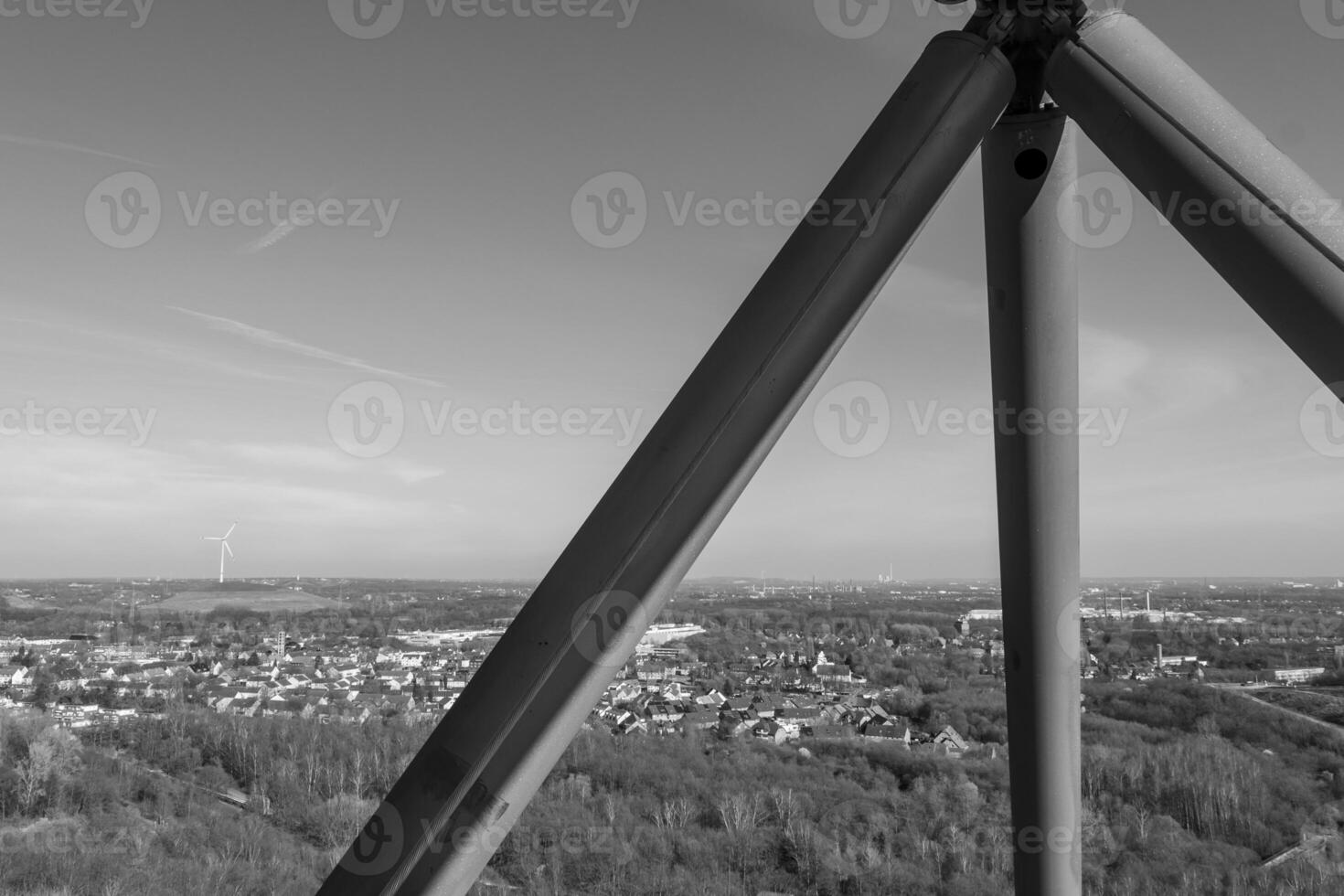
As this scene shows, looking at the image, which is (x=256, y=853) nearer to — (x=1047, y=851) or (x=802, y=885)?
(x=802, y=885)

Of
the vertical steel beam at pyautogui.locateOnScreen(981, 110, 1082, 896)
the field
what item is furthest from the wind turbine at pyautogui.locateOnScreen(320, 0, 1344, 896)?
the field

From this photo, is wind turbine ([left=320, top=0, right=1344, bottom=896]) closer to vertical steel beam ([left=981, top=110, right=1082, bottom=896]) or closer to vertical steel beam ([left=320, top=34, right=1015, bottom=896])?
vertical steel beam ([left=320, top=34, right=1015, bottom=896])

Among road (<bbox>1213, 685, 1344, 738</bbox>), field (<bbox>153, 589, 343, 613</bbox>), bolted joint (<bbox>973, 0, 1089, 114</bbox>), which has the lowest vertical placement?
road (<bbox>1213, 685, 1344, 738</bbox>)

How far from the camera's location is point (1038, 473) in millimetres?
1509

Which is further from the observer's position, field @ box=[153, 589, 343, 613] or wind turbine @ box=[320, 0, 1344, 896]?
field @ box=[153, 589, 343, 613]

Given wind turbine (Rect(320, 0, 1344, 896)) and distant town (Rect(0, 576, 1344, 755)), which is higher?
wind turbine (Rect(320, 0, 1344, 896))

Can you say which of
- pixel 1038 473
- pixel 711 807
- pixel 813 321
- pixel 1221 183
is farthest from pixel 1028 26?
pixel 711 807

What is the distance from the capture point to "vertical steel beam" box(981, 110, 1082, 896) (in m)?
1.40

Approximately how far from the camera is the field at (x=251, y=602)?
16.9ft

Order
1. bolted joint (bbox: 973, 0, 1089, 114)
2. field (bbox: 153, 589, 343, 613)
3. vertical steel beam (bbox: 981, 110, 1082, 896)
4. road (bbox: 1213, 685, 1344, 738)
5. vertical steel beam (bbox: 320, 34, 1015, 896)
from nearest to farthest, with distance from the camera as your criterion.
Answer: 1. vertical steel beam (bbox: 320, 34, 1015, 896)
2. bolted joint (bbox: 973, 0, 1089, 114)
3. vertical steel beam (bbox: 981, 110, 1082, 896)
4. road (bbox: 1213, 685, 1344, 738)
5. field (bbox: 153, 589, 343, 613)

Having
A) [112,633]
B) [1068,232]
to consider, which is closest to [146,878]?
[112,633]

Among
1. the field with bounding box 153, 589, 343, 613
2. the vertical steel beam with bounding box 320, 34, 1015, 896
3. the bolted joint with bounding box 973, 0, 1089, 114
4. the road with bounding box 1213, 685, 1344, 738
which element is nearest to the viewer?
the vertical steel beam with bounding box 320, 34, 1015, 896

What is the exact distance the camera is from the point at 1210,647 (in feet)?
9.56

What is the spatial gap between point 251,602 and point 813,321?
19.3ft
